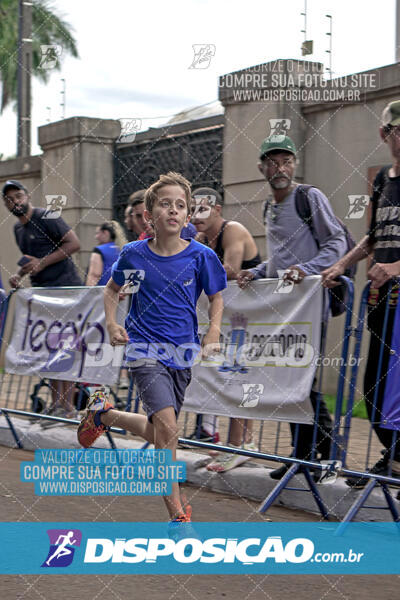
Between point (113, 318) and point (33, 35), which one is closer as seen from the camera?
point (113, 318)

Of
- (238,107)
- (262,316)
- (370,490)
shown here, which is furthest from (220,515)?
(238,107)

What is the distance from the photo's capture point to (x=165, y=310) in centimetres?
502

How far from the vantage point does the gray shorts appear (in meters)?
4.91

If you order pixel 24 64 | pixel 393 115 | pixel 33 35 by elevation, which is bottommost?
pixel 393 115

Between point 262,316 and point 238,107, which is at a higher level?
point 238,107

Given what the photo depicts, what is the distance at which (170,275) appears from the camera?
500 centimetres

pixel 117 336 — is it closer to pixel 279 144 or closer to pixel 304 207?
pixel 304 207

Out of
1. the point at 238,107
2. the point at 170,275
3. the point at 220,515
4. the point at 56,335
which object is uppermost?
the point at 238,107

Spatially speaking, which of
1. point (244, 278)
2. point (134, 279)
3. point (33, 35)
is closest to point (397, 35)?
point (244, 278)

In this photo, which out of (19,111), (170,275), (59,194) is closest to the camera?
(170,275)

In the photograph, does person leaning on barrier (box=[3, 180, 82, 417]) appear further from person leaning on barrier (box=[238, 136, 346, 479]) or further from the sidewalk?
person leaning on barrier (box=[238, 136, 346, 479])

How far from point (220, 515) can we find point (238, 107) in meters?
5.81

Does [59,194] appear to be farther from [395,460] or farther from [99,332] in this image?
[395,460]

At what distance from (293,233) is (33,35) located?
35.9 meters
